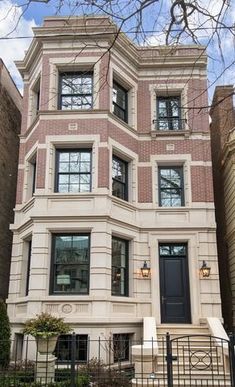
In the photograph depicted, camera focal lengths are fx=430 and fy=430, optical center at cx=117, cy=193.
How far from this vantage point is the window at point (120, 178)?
14048mm

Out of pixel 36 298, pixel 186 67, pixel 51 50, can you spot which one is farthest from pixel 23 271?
pixel 186 67

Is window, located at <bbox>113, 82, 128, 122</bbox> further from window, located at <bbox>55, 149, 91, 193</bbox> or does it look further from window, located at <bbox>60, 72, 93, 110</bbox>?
window, located at <bbox>55, 149, 91, 193</bbox>

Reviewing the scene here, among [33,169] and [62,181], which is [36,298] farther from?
[33,169]

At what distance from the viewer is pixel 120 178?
47.2 ft

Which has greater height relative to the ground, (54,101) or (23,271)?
(54,101)

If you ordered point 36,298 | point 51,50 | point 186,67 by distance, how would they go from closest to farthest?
point 36,298
point 51,50
point 186,67

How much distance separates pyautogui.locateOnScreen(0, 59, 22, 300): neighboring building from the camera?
51.2 feet

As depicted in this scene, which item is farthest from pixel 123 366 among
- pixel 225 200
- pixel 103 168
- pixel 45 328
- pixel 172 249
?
pixel 225 200

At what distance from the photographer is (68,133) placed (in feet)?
45.1

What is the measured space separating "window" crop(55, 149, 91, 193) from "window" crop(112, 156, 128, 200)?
0.92m

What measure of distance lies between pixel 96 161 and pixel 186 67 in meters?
5.26

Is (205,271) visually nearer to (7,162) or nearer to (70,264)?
(70,264)

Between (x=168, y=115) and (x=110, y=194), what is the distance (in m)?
4.30

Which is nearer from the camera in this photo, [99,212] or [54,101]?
[99,212]
